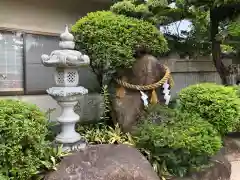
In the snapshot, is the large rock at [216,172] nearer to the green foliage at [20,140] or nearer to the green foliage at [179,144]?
the green foliage at [179,144]

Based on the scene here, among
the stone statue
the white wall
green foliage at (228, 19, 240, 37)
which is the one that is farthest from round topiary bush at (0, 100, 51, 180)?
green foliage at (228, 19, 240, 37)

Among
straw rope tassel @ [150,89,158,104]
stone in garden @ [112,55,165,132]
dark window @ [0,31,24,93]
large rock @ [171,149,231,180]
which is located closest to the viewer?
large rock @ [171,149,231,180]

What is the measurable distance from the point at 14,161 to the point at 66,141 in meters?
1.13

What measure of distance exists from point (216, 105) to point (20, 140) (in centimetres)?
327

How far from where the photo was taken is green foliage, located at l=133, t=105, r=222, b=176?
13.6 feet

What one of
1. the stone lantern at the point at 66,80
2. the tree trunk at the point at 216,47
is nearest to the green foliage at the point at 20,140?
the stone lantern at the point at 66,80

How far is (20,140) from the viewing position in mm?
3189

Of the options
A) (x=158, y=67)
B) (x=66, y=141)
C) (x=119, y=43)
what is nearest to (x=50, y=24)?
(x=119, y=43)

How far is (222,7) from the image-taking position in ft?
22.9

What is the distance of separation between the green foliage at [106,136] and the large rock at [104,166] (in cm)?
64

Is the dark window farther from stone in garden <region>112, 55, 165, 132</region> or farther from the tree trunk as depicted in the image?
the tree trunk

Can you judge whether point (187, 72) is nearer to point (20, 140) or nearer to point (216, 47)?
point (216, 47)

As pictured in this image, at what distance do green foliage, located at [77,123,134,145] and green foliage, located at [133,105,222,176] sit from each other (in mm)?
286

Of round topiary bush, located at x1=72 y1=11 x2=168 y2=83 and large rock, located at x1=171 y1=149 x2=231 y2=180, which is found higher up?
round topiary bush, located at x1=72 y1=11 x2=168 y2=83
